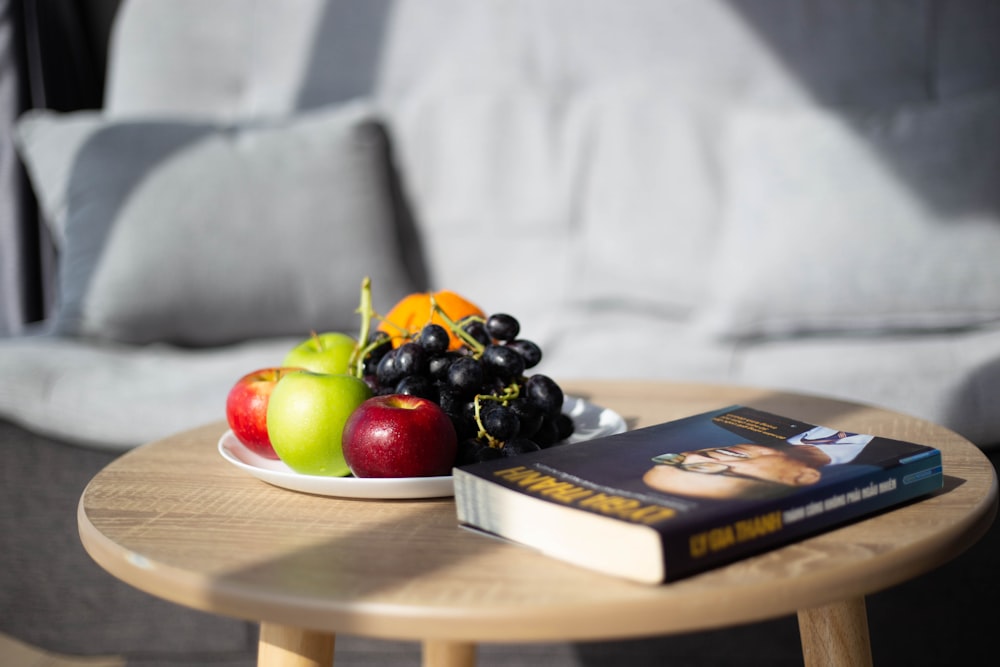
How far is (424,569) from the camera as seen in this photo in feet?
1.77

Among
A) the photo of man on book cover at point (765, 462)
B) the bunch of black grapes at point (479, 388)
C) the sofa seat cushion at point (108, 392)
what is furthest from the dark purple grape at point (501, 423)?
the sofa seat cushion at point (108, 392)

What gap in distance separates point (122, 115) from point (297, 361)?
1488mm

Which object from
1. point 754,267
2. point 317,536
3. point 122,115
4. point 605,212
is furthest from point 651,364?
point 122,115

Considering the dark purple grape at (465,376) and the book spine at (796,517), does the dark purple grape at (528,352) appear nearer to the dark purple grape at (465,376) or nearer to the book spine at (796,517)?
the dark purple grape at (465,376)

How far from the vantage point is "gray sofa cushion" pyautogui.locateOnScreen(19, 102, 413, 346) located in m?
1.75

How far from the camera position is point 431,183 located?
6.50ft

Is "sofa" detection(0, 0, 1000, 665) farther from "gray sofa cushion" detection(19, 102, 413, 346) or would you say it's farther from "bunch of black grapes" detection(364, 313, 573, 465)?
"bunch of black grapes" detection(364, 313, 573, 465)

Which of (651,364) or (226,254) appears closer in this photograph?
(651,364)

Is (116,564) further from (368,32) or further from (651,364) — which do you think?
(368,32)

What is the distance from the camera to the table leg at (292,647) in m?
0.70

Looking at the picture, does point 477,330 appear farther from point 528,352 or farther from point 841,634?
point 841,634

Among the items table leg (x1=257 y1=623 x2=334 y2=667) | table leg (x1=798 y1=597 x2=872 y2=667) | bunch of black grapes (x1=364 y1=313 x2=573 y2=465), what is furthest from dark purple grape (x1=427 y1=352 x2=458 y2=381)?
table leg (x1=798 y1=597 x2=872 y2=667)

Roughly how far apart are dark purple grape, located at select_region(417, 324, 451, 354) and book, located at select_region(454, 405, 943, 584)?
17cm

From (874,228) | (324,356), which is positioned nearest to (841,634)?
(324,356)
